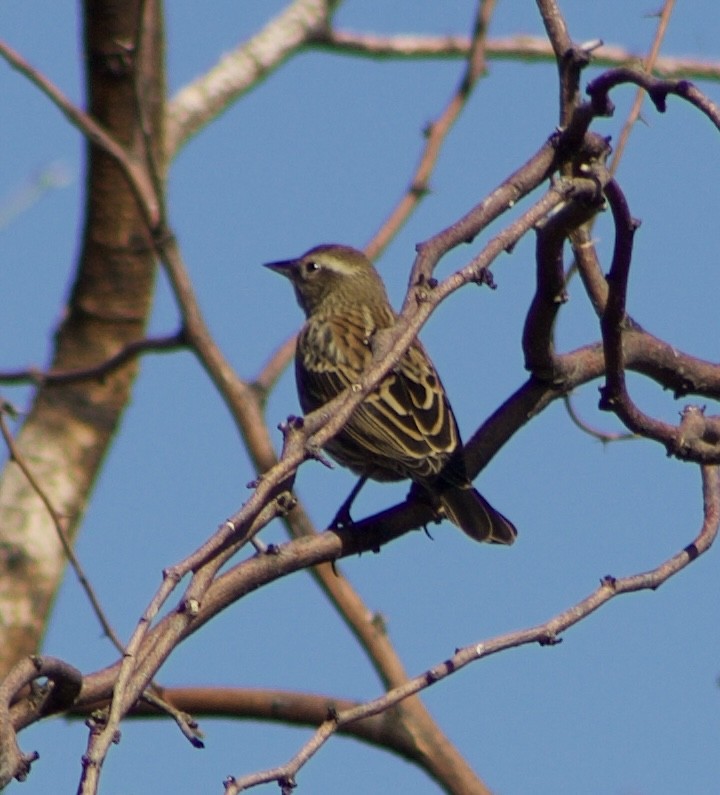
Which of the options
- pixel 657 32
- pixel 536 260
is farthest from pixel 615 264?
pixel 657 32

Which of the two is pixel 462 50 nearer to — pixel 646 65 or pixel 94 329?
pixel 94 329

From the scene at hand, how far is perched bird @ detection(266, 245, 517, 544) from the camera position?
6.31 m

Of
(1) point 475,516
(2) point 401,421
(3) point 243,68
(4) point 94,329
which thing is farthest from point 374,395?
(3) point 243,68

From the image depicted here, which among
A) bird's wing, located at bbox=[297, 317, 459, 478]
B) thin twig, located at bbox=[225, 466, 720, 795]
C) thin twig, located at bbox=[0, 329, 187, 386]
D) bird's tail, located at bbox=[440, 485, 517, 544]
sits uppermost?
thin twig, located at bbox=[0, 329, 187, 386]

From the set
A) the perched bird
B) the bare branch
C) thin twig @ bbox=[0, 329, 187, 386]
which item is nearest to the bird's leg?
the perched bird

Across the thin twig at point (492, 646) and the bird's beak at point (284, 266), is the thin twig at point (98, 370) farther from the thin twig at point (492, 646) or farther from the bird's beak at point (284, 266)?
the thin twig at point (492, 646)

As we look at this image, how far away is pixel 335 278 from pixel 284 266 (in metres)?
0.47

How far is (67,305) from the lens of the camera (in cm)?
948

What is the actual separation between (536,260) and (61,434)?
16.6 feet

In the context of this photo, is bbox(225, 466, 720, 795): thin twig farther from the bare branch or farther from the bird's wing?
the bare branch

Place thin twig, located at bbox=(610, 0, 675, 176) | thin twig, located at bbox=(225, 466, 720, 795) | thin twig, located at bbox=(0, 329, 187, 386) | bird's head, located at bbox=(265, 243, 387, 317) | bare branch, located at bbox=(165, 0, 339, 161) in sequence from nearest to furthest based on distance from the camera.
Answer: thin twig, located at bbox=(225, 466, 720, 795) < thin twig, located at bbox=(610, 0, 675, 176) < thin twig, located at bbox=(0, 329, 187, 386) < bird's head, located at bbox=(265, 243, 387, 317) < bare branch, located at bbox=(165, 0, 339, 161)

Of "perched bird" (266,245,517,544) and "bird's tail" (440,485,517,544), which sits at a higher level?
"perched bird" (266,245,517,544)

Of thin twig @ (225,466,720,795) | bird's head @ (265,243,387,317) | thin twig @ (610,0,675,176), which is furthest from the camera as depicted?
bird's head @ (265,243,387,317)

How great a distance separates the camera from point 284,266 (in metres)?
9.72
